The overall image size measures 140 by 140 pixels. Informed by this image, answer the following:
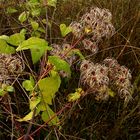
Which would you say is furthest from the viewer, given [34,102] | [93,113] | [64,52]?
[93,113]

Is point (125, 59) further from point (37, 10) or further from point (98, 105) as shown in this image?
point (37, 10)

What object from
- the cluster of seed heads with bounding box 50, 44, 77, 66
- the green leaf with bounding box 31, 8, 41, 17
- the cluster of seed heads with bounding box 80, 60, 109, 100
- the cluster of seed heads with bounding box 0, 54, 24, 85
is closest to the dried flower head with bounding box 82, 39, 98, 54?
the cluster of seed heads with bounding box 50, 44, 77, 66

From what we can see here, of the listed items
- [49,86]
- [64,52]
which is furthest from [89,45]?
[49,86]

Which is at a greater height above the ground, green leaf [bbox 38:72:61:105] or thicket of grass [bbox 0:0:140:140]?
green leaf [bbox 38:72:61:105]

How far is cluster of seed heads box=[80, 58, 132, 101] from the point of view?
3.71 feet

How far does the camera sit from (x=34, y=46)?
3.37 feet

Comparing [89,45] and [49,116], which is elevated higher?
[89,45]

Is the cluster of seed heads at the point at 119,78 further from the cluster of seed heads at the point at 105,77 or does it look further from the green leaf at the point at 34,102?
the green leaf at the point at 34,102

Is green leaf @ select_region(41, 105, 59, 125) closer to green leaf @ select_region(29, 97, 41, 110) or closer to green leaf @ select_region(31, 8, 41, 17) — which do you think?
green leaf @ select_region(29, 97, 41, 110)

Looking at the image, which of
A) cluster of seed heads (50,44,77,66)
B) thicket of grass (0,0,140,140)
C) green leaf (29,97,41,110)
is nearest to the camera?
green leaf (29,97,41,110)

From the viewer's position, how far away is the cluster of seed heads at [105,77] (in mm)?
1130

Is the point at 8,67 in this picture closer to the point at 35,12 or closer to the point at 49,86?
the point at 49,86

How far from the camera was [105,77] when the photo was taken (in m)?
1.13

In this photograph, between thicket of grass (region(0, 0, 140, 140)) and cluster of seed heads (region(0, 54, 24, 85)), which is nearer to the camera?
cluster of seed heads (region(0, 54, 24, 85))
